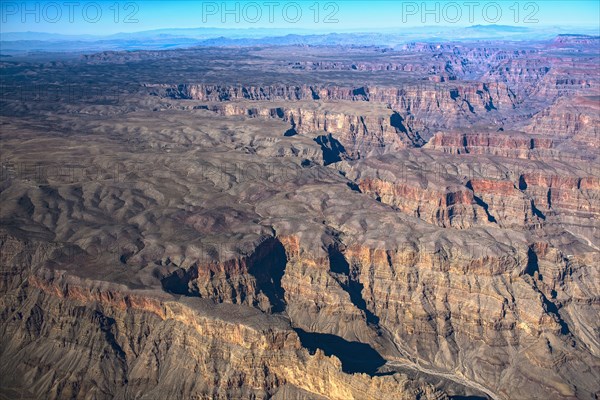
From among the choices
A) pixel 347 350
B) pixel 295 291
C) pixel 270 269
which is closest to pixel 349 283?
pixel 295 291

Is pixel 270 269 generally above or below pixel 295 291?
above

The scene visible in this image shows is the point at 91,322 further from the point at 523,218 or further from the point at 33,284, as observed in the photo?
the point at 523,218

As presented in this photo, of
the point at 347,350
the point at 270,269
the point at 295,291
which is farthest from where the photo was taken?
the point at 270,269

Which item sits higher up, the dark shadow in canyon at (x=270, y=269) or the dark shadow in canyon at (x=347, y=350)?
the dark shadow in canyon at (x=270, y=269)

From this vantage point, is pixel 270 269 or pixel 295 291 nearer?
pixel 295 291

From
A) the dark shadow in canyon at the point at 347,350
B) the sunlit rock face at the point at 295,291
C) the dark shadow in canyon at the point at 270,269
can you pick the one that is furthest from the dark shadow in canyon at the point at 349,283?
the dark shadow in canyon at the point at 270,269

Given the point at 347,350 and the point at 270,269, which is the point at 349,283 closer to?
the point at 270,269

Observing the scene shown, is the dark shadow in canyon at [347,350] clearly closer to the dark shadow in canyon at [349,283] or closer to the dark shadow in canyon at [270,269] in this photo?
the dark shadow in canyon at [349,283]

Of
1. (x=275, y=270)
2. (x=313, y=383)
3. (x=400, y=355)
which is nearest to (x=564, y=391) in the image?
(x=400, y=355)

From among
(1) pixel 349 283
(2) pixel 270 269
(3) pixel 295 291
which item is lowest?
(3) pixel 295 291

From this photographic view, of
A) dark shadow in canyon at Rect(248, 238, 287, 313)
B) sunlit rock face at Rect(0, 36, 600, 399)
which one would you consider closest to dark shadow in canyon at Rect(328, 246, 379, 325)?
sunlit rock face at Rect(0, 36, 600, 399)
